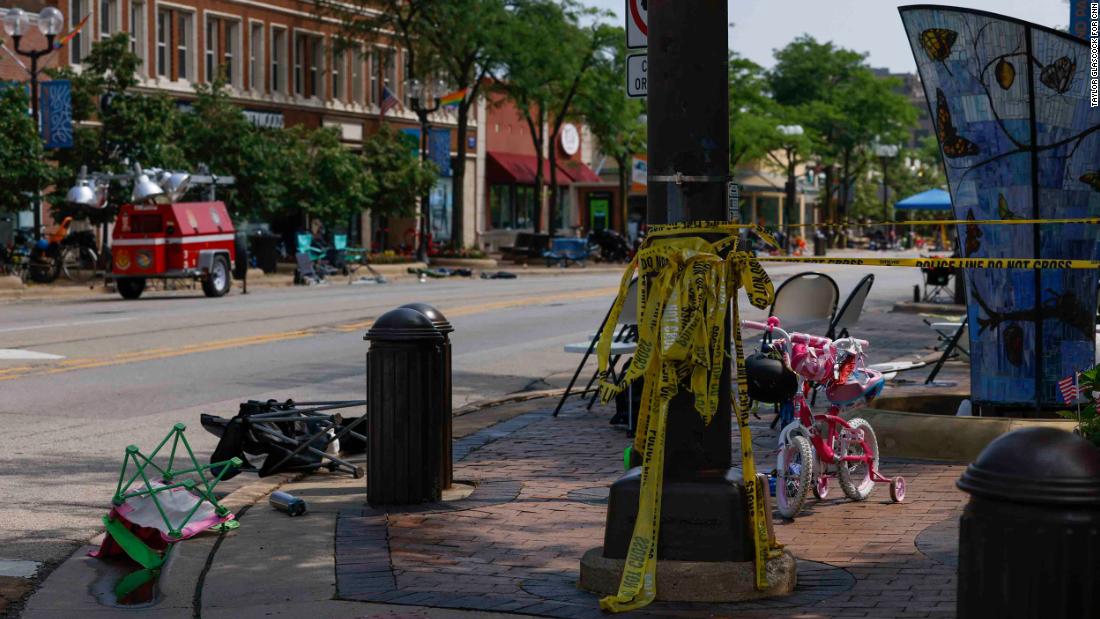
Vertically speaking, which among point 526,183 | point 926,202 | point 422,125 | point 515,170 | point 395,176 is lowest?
point 926,202

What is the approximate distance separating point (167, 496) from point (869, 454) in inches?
148

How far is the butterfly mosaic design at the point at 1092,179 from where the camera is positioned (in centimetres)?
961

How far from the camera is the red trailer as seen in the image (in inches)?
1090

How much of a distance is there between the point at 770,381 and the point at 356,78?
4877 centimetres

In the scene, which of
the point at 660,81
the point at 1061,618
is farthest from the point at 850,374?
the point at 1061,618

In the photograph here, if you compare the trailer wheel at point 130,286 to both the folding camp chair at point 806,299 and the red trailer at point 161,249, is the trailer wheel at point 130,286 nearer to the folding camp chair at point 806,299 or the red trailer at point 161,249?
the red trailer at point 161,249

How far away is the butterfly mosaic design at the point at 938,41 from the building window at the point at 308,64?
1703 inches

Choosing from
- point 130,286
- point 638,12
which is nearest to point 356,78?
point 130,286

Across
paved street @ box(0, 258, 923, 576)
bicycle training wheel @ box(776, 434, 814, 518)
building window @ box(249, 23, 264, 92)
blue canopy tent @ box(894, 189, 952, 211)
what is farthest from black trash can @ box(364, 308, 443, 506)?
building window @ box(249, 23, 264, 92)

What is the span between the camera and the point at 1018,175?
9695mm

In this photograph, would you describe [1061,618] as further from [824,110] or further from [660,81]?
[824,110]

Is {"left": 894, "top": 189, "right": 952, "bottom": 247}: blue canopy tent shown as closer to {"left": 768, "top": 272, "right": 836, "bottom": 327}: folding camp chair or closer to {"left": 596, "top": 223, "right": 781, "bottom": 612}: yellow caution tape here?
{"left": 768, "top": 272, "right": 836, "bottom": 327}: folding camp chair

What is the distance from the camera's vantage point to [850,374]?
8.34 meters

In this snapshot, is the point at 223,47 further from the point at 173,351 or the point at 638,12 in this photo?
the point at 638,12
